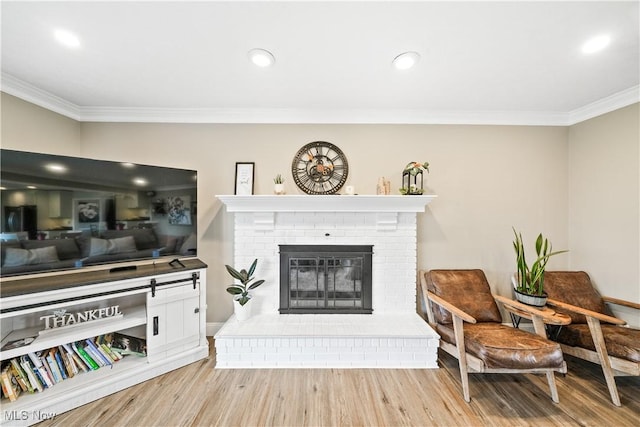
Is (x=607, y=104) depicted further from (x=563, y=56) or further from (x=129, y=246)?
(x=129, y=246)

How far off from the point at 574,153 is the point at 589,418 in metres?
2.50

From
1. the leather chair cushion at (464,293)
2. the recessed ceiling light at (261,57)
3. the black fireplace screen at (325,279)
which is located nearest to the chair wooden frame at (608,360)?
the leather chair cushion at (464,293)

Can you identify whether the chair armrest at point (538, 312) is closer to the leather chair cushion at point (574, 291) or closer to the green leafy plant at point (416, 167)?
the leather chair cushion at point (574, 291)

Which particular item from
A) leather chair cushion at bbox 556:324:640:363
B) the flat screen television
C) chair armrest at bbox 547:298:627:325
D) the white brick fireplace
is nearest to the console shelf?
the flat screen television

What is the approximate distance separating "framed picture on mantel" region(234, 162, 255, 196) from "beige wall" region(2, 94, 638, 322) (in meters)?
0.07

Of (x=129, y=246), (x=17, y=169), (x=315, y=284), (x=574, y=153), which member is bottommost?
(x=315, y=284)

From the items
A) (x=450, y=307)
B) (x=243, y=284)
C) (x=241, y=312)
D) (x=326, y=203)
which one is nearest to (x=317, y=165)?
(x=326, y=203)

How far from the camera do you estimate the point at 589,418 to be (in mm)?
1611

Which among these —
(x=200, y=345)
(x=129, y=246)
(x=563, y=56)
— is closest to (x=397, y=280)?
(x=200, y=345)

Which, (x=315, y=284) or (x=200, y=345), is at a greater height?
(x=315, y=284)

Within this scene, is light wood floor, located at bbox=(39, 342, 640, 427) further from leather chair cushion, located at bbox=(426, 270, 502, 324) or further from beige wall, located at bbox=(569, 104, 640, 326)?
beige wall, located at bbox=(569, 104, 640, 326)

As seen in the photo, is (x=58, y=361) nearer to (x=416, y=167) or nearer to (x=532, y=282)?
(x=416, y=167)

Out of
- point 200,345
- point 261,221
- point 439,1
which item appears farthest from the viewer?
point 261,221

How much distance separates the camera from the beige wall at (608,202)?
2.19 meters
